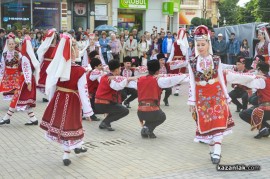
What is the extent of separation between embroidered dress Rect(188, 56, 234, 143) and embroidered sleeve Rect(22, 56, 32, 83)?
364cm

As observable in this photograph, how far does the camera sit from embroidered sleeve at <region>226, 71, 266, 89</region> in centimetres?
666

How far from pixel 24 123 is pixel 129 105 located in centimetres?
315

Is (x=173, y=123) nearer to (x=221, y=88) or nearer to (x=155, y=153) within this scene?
(x=155, y=153)

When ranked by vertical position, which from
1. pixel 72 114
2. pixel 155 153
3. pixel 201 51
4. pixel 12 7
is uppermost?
pixel 12 7

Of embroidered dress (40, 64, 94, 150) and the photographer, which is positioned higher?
the photographer

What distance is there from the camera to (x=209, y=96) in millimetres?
6184

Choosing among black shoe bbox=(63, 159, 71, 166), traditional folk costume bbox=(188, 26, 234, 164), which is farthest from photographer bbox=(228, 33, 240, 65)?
black shoe bbox=(63, 159, 71, 166)

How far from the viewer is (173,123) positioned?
9.19 m

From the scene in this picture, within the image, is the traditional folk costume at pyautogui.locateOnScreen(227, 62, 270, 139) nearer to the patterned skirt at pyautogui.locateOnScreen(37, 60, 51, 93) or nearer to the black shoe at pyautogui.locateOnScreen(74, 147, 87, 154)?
the black shoe at pyautogui.locateOnScreen(74, 147, 87, 154)

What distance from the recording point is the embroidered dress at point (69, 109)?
6.17m

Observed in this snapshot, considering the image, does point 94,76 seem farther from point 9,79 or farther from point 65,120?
point 65,120

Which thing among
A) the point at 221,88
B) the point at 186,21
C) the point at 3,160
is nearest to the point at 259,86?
the point at 221,88

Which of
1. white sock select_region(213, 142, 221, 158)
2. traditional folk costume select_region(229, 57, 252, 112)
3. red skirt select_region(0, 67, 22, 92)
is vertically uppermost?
red skirt select_region(0, 67, 22, 92)

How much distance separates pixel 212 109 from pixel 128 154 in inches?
57.9
